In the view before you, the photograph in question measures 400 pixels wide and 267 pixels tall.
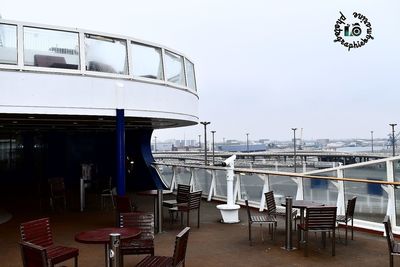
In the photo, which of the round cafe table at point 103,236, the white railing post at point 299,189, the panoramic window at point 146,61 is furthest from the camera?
the white railing post at point 299,189

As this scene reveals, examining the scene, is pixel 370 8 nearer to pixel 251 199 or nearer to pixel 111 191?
pixel 251 199

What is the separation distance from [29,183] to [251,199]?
10.7 m

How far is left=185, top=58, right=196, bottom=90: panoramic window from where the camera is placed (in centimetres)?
1006

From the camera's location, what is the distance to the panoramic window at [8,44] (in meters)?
6.83

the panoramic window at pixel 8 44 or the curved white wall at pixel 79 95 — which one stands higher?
the panoramic window at pixel 8 44

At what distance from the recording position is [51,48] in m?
7.19

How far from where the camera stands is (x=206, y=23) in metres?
24.9

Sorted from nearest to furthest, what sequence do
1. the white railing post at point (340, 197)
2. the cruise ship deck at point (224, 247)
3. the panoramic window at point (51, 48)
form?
the cruise ship deck at point (224, 247), the panoramic window at point (51, 48), the white railing post at point (340, 197)

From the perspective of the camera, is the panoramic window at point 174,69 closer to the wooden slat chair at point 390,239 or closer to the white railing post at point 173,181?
the white railing post at point 173,181

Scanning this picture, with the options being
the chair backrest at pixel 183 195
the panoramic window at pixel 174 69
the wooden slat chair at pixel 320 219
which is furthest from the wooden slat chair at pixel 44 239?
the panoramic window at pixel 174 69

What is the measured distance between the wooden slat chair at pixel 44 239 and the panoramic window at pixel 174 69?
184 inches

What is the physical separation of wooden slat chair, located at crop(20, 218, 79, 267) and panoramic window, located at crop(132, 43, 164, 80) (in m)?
3.93

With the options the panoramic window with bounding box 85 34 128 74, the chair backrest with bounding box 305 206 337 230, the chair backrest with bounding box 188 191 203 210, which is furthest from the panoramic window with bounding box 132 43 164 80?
the chair backrest with bounding box 305 206 337 230

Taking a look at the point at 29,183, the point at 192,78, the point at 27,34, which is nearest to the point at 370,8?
the point at 192,78
